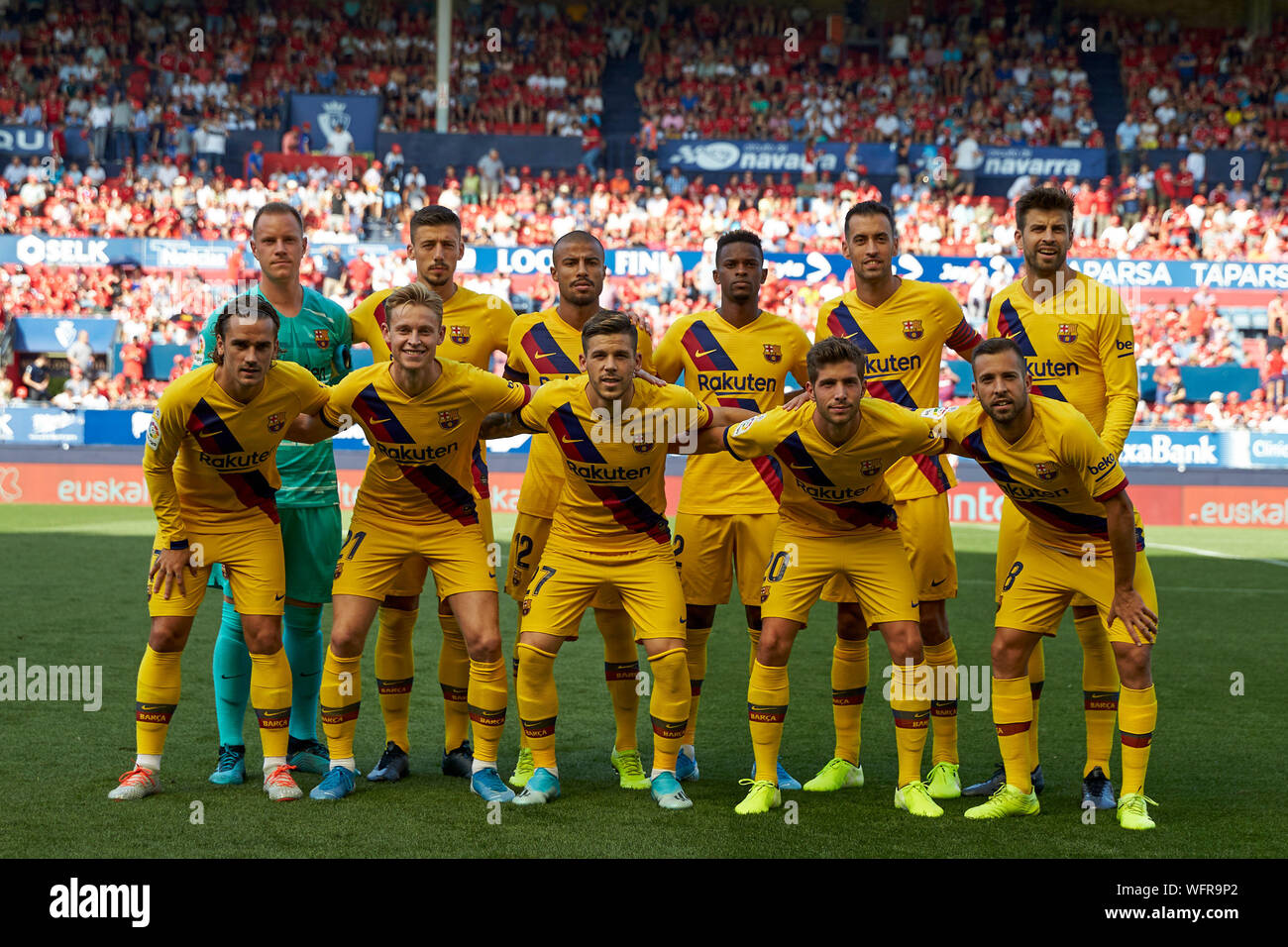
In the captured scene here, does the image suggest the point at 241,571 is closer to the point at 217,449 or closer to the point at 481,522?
the point at 217,449

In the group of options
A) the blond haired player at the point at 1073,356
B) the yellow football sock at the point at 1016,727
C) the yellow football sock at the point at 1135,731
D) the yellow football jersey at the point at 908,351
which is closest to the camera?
the yellow football sock at the point at 1135,731

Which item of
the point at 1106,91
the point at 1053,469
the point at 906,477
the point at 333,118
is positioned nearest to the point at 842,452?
the point at 906,477

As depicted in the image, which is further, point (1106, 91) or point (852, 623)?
point (1106, 91)

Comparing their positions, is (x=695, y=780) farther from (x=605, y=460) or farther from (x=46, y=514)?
(x=46, y=514)

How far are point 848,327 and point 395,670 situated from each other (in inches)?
100

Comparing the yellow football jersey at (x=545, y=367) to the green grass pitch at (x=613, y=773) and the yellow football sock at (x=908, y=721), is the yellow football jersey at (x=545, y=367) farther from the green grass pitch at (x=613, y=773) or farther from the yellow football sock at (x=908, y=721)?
the yellow football sock at (x=908, y=721)

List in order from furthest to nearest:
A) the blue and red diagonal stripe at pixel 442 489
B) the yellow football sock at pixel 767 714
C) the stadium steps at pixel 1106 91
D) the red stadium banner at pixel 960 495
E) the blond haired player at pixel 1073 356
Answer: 1. the stadium steps at pixel 1106 91
2. the red stadium banner at pixel 960 495
3. the blond haired player at pixel 1073 356
4. the blue and red diagonal stripe at pixel 442 489
5. the yellow football sock at pixel 767 714

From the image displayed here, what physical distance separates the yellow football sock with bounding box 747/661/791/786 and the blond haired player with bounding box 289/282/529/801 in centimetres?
104

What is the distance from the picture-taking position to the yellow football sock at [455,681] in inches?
241

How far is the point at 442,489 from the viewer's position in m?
5.73

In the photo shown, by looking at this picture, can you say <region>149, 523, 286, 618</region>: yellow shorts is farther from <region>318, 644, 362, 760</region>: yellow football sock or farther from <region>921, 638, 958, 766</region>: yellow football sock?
<region>921, 638, 958, 766</region>: yellow football sock

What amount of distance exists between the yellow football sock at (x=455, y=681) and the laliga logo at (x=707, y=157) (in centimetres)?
2286

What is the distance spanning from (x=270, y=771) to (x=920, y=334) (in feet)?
11.0

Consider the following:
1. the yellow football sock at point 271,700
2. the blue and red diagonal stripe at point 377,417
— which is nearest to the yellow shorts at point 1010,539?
the blue and red diagonal stripe at point 377,417
